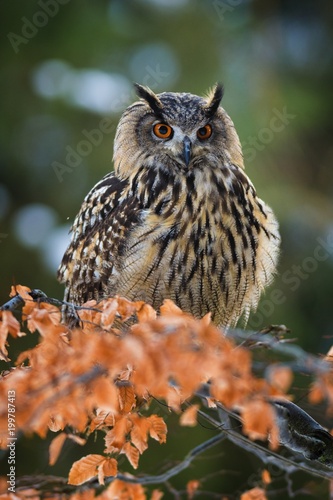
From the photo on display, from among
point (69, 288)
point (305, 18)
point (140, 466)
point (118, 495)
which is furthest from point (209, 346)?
point (305, 18)

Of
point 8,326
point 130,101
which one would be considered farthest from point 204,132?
point 130,101

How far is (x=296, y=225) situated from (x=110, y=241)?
3.87 metres

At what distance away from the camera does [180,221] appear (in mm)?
3072

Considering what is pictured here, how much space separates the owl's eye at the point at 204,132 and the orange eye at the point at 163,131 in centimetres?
12

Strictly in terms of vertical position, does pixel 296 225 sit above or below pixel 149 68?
below

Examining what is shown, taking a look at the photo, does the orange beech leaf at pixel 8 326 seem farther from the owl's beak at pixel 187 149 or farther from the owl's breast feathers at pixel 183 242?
the owl's beak at pixel 187 149

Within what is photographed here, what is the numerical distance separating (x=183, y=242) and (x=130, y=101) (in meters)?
3.74

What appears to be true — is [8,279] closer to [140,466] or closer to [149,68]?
[140,466]

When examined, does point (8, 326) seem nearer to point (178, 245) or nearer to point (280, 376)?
point (280, 376)

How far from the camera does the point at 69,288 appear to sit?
3.52 metres

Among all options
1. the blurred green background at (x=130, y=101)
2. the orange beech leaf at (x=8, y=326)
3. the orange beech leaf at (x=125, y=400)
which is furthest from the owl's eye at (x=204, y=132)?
the blurred green background at (x=130, y=101)

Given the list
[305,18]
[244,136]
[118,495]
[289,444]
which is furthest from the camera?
[305,18]

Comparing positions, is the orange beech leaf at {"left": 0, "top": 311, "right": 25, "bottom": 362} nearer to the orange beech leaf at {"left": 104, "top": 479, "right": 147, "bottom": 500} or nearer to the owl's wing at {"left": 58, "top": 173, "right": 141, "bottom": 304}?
the orange beech leaf at {"left": 104, "top": 479, "right": 147, "bottom": 500}

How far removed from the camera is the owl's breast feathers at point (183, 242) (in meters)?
3.06
